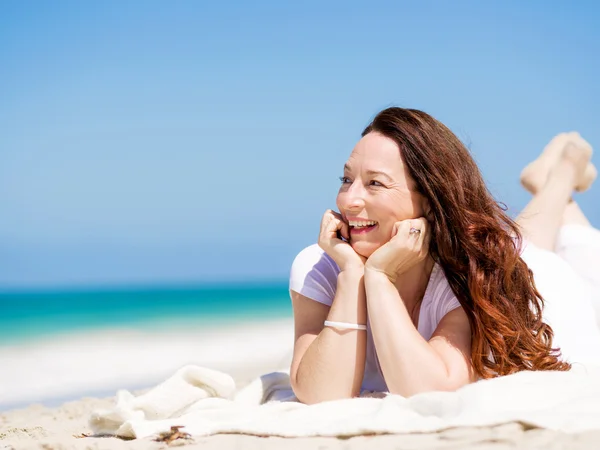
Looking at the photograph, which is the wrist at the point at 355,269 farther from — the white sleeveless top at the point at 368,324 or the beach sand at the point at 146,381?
the beach sand at the point at 146,381

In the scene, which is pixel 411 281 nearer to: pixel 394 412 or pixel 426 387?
pixel 426 387

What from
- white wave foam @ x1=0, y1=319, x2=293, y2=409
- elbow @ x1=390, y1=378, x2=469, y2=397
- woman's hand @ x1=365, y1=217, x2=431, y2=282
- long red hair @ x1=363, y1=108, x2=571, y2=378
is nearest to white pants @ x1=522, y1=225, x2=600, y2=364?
long red hair @ x1=363, y1=108, x2=571, y2=378

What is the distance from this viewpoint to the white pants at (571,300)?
4352 millimetres

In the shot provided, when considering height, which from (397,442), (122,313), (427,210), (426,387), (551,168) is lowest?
(122,313)

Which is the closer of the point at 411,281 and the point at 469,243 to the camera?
the point at 469,243

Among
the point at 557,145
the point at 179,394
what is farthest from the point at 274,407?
the point at 557,145

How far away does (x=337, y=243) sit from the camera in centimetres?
350

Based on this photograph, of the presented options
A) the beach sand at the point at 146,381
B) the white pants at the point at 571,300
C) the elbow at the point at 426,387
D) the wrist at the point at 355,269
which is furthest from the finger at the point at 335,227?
the white pants at the point at 571,300

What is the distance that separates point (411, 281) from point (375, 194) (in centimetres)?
59

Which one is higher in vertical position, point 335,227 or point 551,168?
point 551,168

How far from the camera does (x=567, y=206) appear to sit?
254 inches

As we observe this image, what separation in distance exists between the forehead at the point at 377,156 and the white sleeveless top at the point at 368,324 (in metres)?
0.60

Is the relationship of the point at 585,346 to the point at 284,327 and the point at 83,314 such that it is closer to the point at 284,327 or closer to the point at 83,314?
the point at 284,327

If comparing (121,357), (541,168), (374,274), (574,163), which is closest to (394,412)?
(374,274)
